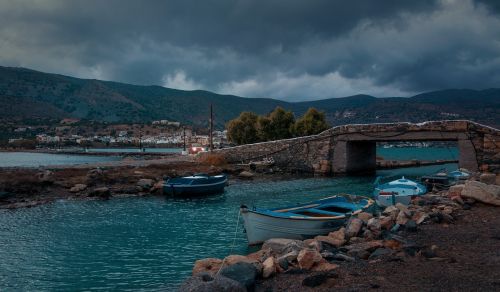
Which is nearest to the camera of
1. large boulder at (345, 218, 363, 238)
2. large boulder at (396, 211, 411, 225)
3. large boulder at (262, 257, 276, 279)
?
large boulder at (262, 257, 276, 279)

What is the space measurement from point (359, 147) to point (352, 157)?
3205mm

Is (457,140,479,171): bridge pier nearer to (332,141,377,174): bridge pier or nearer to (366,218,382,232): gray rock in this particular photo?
(332,141,377,174): bridge pier

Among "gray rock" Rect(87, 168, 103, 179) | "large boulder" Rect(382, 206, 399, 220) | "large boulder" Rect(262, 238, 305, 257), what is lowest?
"large boulder" Rect(262, 238, 305, 257)

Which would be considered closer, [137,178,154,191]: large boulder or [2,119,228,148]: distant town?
[137,178,154,191]: large boulder

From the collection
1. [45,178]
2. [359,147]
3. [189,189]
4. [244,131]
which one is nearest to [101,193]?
[45,178]

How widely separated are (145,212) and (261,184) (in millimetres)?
15270

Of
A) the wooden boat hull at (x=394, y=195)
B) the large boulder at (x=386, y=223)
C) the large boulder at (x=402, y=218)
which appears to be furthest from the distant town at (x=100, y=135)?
the large boulder at (x=386, y=223)

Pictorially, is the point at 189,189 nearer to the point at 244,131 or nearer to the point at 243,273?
the point at 243,273

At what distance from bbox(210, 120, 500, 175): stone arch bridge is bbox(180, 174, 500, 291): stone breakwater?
75.2ft

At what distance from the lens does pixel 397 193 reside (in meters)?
22.0

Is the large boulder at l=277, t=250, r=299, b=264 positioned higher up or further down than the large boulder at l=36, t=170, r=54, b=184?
further down

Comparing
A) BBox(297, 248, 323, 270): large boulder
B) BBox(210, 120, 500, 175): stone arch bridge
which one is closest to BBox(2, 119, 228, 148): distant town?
BBox(210, 120, 500, 175): stone arch bridge

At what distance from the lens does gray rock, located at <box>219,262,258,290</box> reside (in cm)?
930

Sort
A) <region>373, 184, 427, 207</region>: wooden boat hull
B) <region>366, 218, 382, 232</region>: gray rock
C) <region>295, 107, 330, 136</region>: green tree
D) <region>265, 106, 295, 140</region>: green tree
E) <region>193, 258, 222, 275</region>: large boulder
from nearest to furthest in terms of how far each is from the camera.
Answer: <region>193, 258, 222, 275</region>: large boulder
<region>366, 218, 382, 232</region>: gray rock
<region>373, 184, 427, 207</region>: wooden boat hull
<region>295, 107, 330, 136</region>: green tree
<region>265, 106, 295, 140</region>: green tree
